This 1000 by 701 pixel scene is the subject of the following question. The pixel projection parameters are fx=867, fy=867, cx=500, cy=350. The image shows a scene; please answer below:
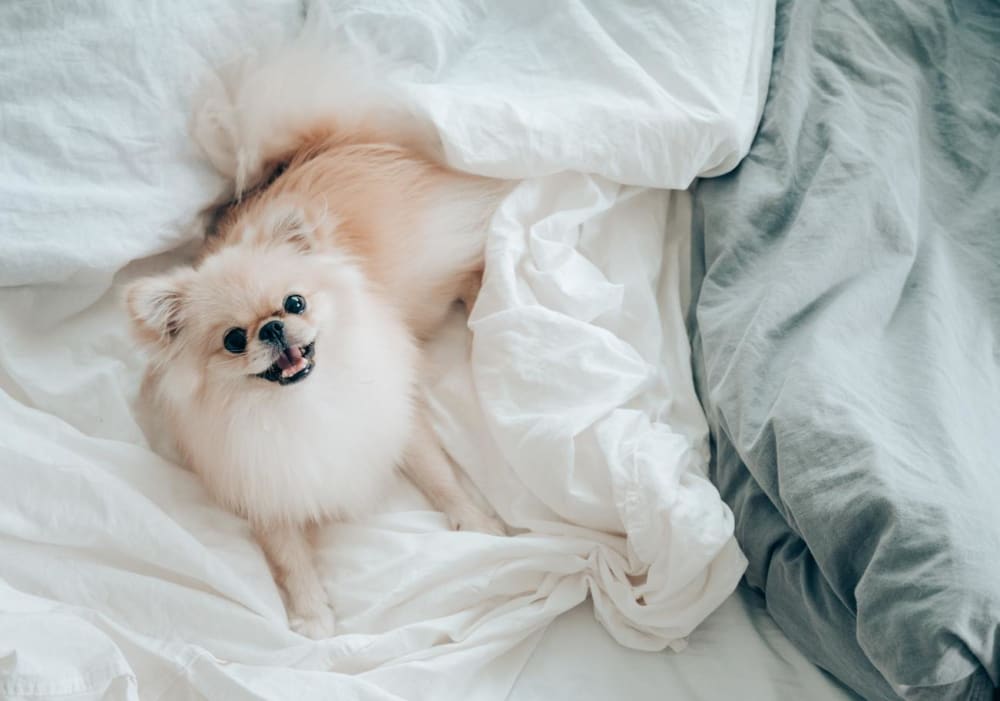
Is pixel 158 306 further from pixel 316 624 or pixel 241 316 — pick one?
pixel 316 624

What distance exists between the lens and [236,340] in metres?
1.28

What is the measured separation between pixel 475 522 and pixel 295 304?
1.58 ft

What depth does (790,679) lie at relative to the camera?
129 cm

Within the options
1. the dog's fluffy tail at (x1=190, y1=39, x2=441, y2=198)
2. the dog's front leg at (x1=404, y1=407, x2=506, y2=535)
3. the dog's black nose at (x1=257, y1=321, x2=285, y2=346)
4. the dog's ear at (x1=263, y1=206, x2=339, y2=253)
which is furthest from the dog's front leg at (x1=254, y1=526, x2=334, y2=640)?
the dog's fluffy tail at (x1=190, y1=39, x2=441, y2=198)

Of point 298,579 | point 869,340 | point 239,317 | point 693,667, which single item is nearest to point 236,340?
point 239,317

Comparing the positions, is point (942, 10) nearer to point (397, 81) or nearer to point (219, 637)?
point (397, 81)

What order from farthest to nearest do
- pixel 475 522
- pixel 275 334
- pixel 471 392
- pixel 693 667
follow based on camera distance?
Result: pixel 471 392, pixel 475 522, pixel 693 667, pixel 275 334

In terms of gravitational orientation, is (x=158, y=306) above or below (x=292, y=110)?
below

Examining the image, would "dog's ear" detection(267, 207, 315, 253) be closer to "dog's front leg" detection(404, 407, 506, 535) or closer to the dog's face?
the dog's face

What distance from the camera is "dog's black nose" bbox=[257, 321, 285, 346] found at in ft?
4.03

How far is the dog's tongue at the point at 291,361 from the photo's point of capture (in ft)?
4.05

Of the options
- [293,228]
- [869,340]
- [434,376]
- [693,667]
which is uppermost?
[293,228]

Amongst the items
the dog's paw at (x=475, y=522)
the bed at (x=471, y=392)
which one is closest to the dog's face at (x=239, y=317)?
the bed at (x=471, y=392)

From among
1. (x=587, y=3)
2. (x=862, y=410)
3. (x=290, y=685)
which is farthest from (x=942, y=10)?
(x=290, y=685)
